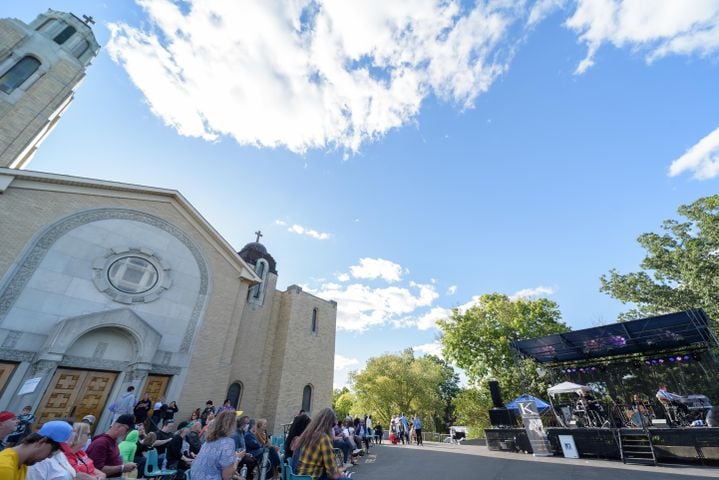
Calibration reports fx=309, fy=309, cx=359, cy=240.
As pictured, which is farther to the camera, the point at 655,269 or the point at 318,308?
the point at 655,269

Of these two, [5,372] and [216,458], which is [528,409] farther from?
[5,372]

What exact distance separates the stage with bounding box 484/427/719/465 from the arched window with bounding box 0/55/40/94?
2943 centimetres

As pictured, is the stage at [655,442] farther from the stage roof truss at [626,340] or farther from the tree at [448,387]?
the tree at [448,387]

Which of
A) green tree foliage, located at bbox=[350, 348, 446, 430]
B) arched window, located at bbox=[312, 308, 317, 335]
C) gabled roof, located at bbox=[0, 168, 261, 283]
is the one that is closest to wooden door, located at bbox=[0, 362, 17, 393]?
gabled roof, located at bbox=[0, 168, 261, 283]

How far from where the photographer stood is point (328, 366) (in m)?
19.3

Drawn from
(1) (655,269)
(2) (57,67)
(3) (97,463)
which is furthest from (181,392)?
(1) (655,269)

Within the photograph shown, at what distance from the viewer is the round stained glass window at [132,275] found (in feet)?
37.8

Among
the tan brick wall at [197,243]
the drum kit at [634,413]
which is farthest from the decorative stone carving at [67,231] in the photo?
the drum kit at [634,413]

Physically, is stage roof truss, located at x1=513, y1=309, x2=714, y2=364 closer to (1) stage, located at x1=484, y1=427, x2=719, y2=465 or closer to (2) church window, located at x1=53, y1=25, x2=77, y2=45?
(1) stage, located at x1=484, y1=427, x2=719, y2=465

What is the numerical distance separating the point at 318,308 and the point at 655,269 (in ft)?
80.9

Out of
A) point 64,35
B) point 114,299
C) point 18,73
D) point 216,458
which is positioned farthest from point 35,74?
point 216,458

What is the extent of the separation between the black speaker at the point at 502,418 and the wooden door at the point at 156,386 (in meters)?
13.7

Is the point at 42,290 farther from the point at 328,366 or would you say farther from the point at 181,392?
the point at 328,366

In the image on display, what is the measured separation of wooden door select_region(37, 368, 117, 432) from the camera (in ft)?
30.5
